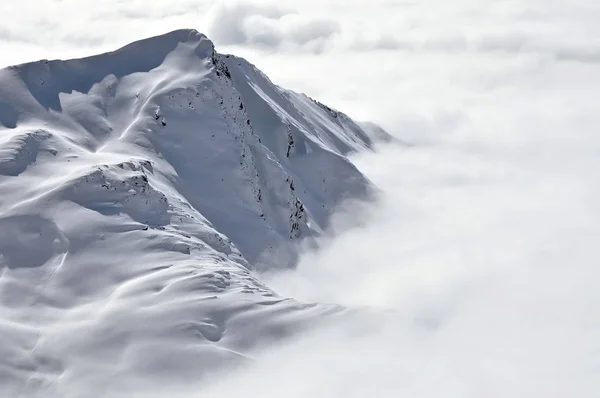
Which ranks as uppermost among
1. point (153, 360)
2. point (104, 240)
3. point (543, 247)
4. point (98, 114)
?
point (98, 114)

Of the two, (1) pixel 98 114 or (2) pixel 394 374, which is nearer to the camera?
(2) pixel 394 374

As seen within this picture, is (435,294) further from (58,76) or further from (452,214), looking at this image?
(452,214)

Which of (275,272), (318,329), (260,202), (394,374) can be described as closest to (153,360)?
(318,329)

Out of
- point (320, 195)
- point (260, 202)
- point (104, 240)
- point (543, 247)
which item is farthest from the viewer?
point (543, 247)

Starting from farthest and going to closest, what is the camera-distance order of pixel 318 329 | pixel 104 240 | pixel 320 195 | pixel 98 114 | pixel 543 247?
pixel 543 247 < pixel 320 195 < pixel 98 114 < pixel 104 240 < pixel 318 329

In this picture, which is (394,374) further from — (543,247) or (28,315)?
(543,247)

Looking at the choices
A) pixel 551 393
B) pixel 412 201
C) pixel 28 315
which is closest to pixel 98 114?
pixel 28 315

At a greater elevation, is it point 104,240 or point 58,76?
point 58,76
